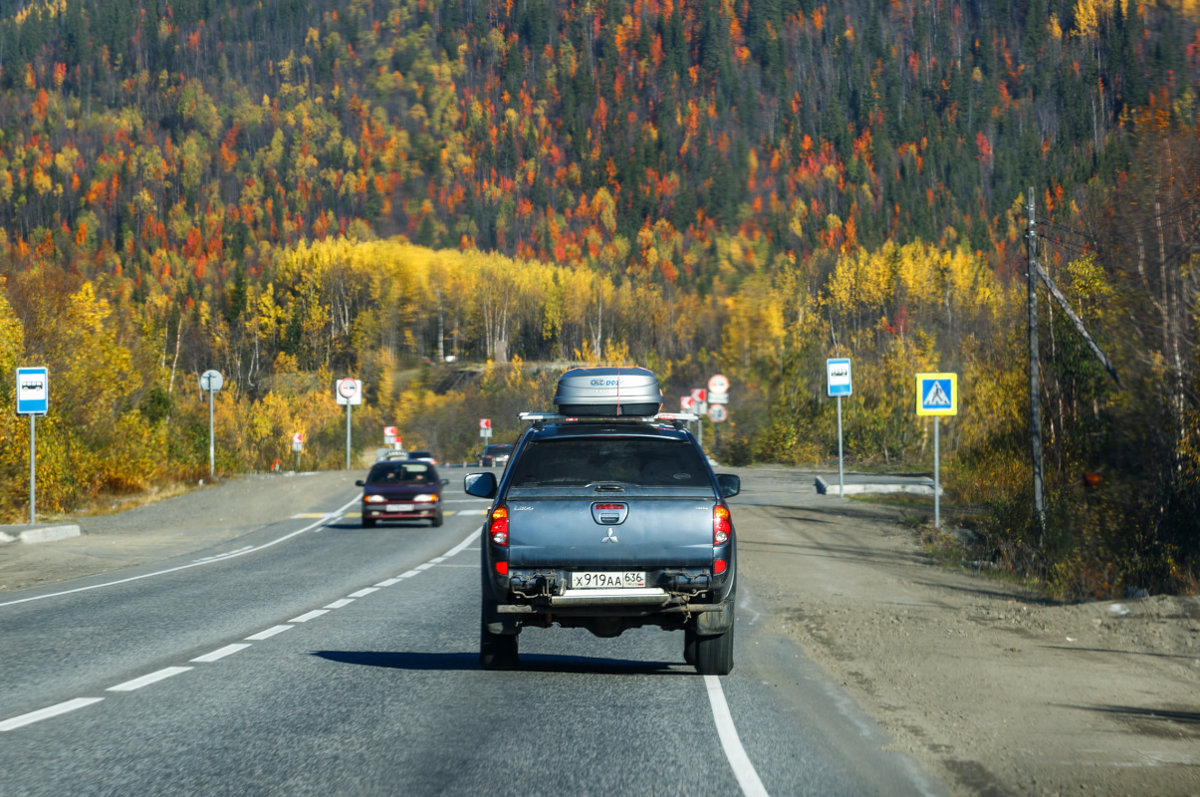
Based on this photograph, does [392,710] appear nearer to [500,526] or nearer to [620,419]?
[500,526]

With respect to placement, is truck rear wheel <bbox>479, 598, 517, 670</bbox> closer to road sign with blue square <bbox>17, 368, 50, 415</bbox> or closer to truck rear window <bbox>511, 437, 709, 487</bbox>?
truck rear window <bbox>511, 437, 709, 487</bbox>

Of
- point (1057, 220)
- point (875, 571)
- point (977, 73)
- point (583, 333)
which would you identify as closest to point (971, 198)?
point (977, 73)

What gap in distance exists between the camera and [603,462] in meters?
10.1

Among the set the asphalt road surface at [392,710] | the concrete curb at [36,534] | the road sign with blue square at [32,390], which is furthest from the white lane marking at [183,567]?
the road sign with blue square at [32,390]

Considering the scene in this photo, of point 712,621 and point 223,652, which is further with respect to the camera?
point 223,652

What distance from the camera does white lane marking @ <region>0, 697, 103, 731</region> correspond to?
7.89 metres

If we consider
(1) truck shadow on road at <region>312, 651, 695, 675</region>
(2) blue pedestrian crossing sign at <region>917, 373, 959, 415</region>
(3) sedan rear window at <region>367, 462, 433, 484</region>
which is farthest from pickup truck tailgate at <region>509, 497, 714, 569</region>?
(3) sedan rear window at <region>367, 462, 433, 484</region>

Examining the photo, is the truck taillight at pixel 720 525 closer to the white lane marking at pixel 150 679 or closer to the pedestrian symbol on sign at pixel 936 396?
the white lane marking at pixel 150 679

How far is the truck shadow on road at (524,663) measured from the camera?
1032 centimetres

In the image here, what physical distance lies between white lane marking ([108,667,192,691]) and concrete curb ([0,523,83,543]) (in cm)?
1728

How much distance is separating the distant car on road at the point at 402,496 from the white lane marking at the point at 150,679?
19952 millimetres

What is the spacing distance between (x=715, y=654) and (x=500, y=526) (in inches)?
77.5

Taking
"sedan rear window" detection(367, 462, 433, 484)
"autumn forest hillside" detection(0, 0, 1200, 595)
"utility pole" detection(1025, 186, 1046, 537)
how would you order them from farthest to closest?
"sedan rear window" detection(367, 462, 433, 484)
"autumn forest hillside" detection(0, 0, 1200, 595)
"utility pole" detection(1025, 186, 1046, 537)

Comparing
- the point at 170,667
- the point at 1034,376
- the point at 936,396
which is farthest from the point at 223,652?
the point at 1034,376
